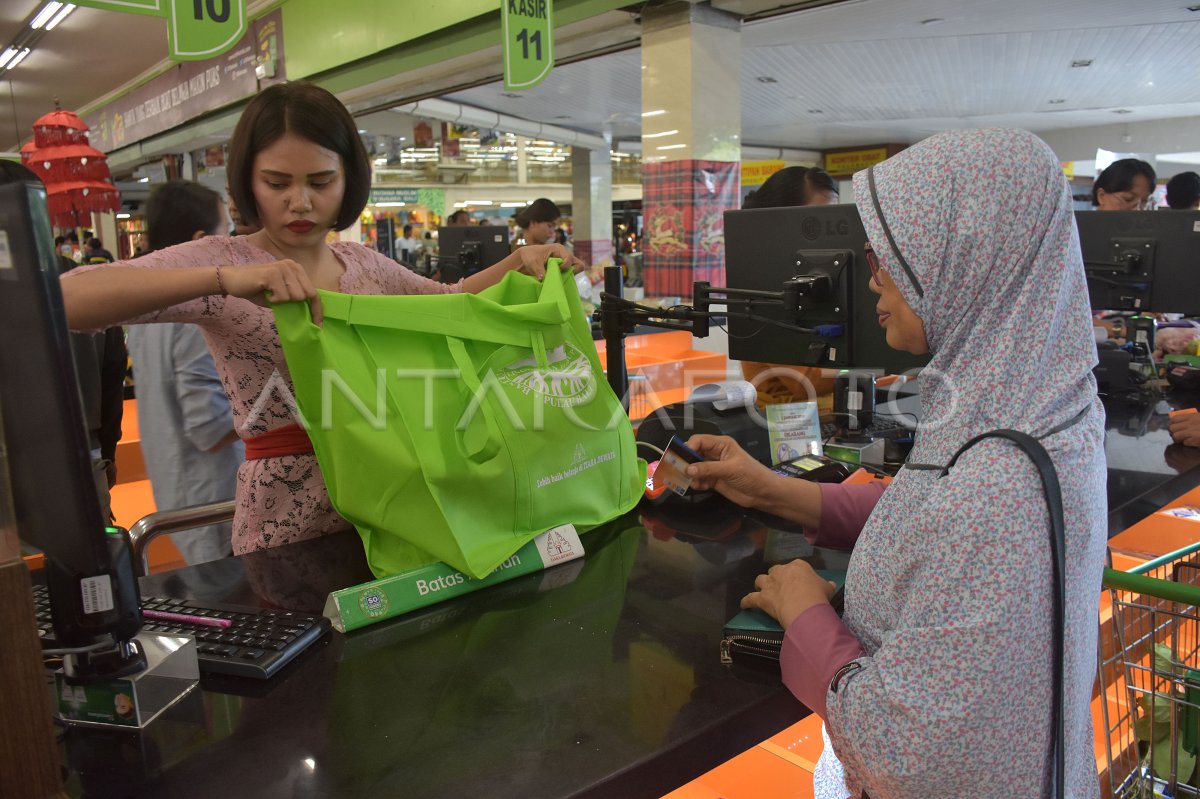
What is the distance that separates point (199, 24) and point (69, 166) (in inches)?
149

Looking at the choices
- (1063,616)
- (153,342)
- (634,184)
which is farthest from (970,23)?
(634,184)

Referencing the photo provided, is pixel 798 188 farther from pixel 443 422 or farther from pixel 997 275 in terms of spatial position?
pixel 997 275

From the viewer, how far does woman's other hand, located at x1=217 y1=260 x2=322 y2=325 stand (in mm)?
1292

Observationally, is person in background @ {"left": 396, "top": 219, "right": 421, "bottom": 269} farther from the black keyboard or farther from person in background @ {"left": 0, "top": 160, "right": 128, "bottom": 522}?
the black keyboard

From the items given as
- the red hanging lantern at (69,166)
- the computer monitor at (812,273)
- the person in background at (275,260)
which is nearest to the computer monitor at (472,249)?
the red hanging lantern at (69,166)

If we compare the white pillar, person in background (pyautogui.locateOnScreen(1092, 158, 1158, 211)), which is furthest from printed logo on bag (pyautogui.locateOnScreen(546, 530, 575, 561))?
the white pillar

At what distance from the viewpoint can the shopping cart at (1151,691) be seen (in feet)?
→ 4.62

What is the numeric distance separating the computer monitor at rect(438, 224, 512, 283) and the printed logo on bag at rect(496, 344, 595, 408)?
4454 mm

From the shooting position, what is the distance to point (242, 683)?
42.8 inches

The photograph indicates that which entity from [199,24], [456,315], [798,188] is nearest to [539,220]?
[199,24]

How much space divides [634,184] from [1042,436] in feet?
87.1

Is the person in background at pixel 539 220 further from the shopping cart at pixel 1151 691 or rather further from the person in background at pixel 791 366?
the shopping cart at pixel 1151 691

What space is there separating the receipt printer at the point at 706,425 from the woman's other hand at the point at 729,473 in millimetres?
311

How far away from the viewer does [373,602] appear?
4.11 feet
